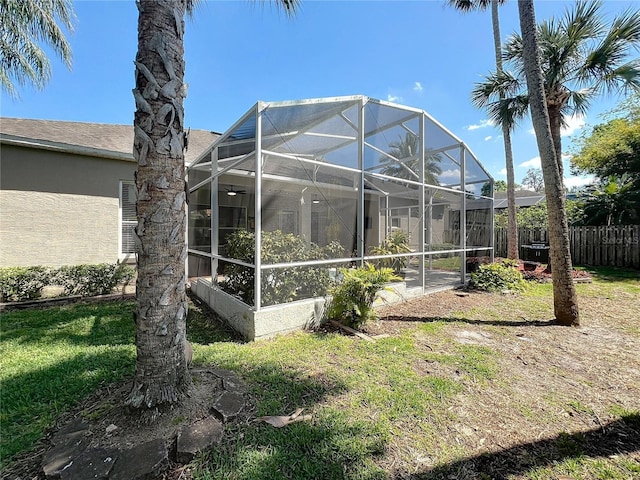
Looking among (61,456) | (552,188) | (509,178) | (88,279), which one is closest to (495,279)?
(552,188)

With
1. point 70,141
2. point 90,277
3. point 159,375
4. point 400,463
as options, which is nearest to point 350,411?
point 400,463

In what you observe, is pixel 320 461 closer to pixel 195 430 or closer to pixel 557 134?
pixel 195 430

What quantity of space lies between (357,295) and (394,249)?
231cm

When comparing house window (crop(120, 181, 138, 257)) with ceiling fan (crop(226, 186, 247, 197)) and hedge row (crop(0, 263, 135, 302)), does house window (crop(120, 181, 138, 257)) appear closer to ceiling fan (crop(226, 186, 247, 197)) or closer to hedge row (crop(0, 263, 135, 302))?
hedge row (crop(0, 263, 135, 302))

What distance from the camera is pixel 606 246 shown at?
11312 millimetres

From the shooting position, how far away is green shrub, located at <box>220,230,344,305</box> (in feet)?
13.8

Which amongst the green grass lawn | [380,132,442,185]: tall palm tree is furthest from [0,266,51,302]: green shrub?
[380,132,442,185]: tall palm tree

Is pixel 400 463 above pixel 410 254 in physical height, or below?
below

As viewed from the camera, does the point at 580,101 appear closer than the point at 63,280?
No

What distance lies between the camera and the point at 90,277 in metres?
6.25

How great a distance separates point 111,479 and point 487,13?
16663 millimetres

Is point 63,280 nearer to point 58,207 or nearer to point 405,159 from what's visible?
point 58,207

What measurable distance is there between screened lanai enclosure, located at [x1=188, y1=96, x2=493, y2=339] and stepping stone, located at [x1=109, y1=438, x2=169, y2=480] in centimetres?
208

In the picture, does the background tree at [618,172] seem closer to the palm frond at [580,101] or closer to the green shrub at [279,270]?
the palm frond at [580,101]
